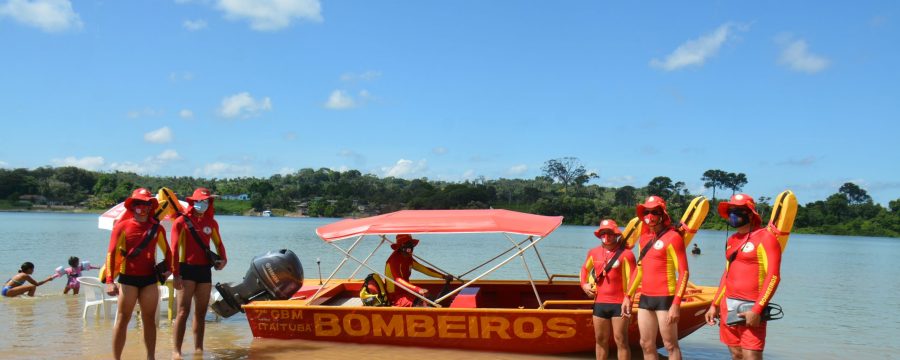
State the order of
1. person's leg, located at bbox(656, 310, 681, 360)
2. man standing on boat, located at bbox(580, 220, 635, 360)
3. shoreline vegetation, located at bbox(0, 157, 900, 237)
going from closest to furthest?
person's leg, located at bbox(656, 310, 681, 360)
man standing on boat, located at bbox(580, 220, 635, 360)
shoreline vegetation, located at bbox(0, 157, 900, 237)

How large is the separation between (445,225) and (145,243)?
3.50 metres

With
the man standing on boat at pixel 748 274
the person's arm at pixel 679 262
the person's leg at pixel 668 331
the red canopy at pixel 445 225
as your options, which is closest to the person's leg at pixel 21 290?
the red canopy at pixel 445 225

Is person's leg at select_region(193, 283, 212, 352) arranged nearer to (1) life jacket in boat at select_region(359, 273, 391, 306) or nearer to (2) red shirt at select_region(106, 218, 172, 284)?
(2) red shirt at select_region(106, 218, 172, 284)

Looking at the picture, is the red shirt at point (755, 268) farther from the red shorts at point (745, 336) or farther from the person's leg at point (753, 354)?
the person's leg at point (753, 354)

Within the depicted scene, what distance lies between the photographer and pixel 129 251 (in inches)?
233

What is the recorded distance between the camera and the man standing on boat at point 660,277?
18.1ft

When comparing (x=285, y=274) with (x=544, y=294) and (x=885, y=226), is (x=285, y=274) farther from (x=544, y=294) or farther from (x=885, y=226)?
(x=885, y=226)

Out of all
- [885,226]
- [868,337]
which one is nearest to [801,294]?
[868,337]

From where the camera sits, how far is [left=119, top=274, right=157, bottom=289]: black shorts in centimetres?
598

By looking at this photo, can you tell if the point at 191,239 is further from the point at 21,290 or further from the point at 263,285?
the point at 21,290

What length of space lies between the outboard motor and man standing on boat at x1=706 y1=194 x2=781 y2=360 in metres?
5.94

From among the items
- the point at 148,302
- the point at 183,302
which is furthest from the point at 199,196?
the point at 148,302

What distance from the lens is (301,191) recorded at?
11306 centimetres

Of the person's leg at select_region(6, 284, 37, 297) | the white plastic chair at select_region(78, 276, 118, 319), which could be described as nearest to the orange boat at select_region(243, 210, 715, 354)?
the white plastic chair at select_region(78, 276, 118, 319)
